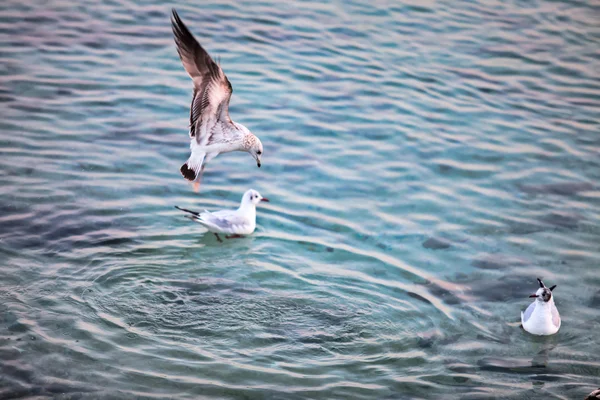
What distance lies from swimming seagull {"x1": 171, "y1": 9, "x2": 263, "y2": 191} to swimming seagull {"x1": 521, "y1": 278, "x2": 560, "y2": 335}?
336 centimetres

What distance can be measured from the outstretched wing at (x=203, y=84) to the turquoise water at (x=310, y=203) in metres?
1.74

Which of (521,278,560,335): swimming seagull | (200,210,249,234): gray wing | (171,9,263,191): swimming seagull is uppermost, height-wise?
(171,9,263,191): swimming seagull

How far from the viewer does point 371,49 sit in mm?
15773

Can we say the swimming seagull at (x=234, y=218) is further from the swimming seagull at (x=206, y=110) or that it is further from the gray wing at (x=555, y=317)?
the gray wing at (x=555, y=317)

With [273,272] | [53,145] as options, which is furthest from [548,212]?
[53,145]

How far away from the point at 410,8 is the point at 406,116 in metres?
4.35

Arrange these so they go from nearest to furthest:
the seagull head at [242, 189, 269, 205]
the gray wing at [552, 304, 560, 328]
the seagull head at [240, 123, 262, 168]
Result: the gray wing at [552, 304, 560, 328] < the seagull head at [240, 123, 262, 168] < the seagull head at [242, 189, 269, 205]

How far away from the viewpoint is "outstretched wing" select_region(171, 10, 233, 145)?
27.9ft

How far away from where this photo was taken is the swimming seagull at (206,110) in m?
8.52

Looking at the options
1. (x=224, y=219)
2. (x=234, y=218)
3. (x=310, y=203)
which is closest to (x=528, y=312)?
(x=310, y=203)

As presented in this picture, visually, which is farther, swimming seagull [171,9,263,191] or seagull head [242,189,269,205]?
seagull head [242,189,269,205]

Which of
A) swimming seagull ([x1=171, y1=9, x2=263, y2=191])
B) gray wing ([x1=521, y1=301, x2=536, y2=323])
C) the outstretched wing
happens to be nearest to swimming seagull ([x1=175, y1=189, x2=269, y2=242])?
swimming seagull ([x1=171, y1=9, x2=263, y2=191])

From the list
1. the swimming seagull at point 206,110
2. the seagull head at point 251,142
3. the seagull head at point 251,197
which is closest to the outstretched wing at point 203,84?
the swimming seagull at point 206,110

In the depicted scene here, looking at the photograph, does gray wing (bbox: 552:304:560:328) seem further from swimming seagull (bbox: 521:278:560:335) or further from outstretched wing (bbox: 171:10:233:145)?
outstretched wing (bbox: 171:10:233:145)
